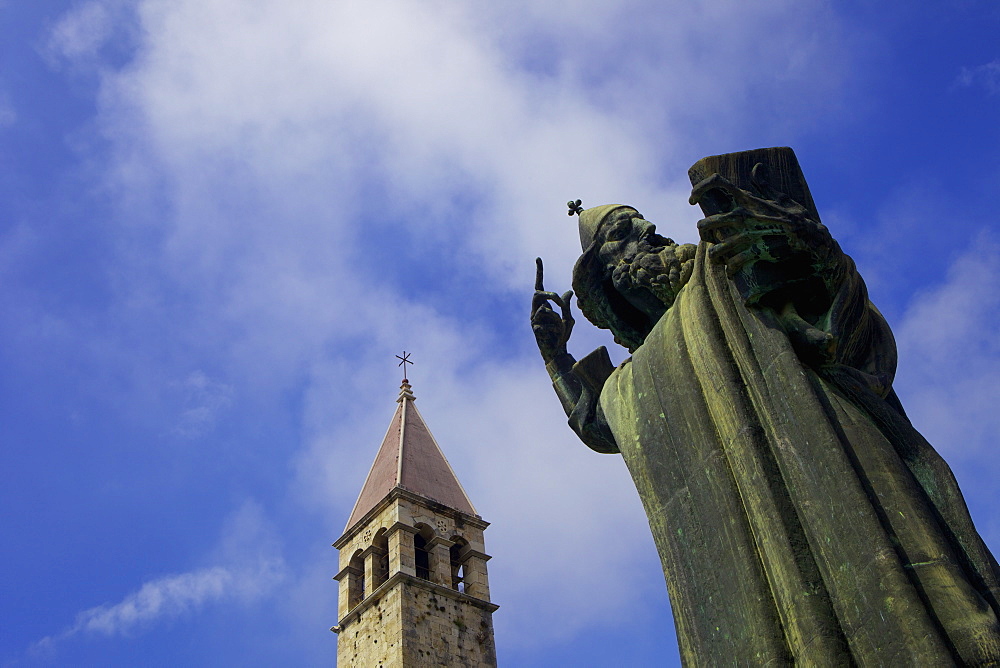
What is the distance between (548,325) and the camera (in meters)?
3.62

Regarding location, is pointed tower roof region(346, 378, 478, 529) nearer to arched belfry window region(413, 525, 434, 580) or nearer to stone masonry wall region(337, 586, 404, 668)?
arched belfry window region(413, 525, 434, 580)

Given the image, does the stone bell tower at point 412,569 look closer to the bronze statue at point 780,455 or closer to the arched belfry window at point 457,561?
the arched belfry window at point 457,561

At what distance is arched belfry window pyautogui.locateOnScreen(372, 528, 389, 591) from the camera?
83.9 feet

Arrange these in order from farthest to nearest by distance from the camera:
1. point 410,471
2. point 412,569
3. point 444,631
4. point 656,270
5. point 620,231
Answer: point 410,471
point 412,569
point 444,631
point 620,231
point 656,270

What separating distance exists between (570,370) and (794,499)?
1.31 meters

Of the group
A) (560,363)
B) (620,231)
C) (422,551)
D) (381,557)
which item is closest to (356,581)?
(381,557)

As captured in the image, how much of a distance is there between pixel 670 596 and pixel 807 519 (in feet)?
1.58

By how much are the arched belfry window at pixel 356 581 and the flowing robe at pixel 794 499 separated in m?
24.2

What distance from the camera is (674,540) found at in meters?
2.61

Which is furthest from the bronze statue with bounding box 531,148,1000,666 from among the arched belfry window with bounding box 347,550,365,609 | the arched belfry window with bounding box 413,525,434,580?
the arched belfry window with bounding box 347,550,365,609

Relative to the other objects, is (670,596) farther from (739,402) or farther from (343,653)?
(343,653)

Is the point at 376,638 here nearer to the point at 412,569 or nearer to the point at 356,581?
the point at 412,569

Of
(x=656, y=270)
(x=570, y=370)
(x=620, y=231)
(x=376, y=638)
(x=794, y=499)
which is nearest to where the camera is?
(x=794, y=499)

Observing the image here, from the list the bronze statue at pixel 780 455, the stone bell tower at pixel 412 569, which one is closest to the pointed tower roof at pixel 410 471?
the stone bell tower at pixel 412 569
